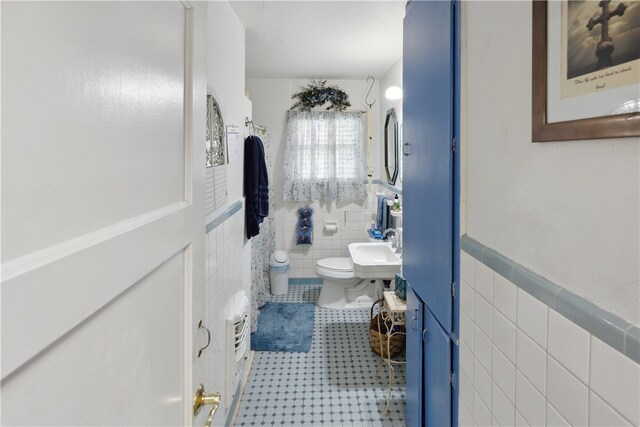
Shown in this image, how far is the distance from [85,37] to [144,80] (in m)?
0.15

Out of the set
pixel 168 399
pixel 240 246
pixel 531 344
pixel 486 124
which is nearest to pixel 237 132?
pixel 240 246

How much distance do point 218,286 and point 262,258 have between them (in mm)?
1832

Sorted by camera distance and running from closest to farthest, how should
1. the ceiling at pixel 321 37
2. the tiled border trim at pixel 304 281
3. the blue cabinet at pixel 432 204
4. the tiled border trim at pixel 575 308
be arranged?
the tiled border trim at pixel 575 308 → the blue cabinet at pixel 432 204 → the ceiling at pixel 321 37 → the tiled border trim at pixel 304 281

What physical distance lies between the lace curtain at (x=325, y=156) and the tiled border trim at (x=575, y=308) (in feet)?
10.2

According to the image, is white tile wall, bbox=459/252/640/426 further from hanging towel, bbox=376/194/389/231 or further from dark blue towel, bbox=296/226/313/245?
dark blue towel, bbox=296/226/313/245

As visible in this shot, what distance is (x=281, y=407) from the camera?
6.98ft

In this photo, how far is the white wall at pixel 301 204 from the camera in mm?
4027

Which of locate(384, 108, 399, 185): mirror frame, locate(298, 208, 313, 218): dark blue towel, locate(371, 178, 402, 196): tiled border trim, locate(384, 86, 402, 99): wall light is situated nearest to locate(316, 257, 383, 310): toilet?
locate(298, 208, 313, 218): dark blue towel

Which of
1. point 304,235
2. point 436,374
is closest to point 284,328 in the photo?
point 304,235

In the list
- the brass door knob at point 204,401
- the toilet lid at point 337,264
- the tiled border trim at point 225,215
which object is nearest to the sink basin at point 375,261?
the toilet lid at point 337,264

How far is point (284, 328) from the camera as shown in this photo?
3115mm

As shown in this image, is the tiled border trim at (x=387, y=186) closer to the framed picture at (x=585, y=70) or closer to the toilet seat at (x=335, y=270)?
the toilet seat at (x=335, y=270)

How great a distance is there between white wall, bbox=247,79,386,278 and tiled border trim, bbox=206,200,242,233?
1.80 metres

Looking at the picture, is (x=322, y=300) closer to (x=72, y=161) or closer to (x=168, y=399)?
(x=168, y=399)
